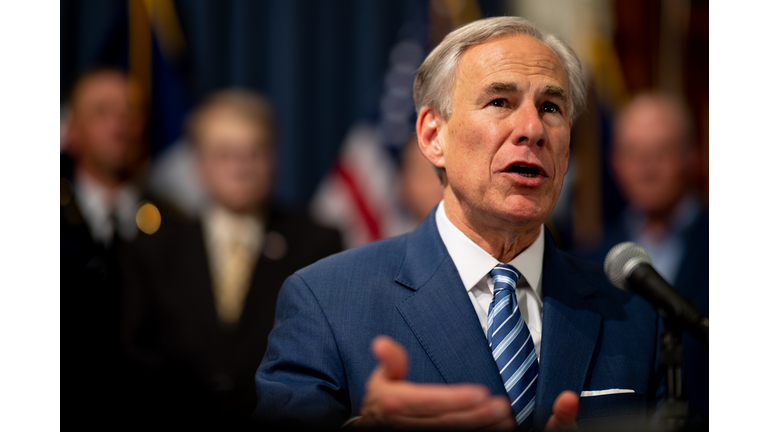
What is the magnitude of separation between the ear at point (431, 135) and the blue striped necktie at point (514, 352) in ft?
1.35

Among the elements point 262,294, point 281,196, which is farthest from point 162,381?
point 281,196

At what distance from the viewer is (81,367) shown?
316 cm

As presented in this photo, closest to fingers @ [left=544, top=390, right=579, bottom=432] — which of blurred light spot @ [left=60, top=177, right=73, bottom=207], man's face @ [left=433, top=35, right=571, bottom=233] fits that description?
man's face @ [left=433, top=35, right=571, bottom=233]

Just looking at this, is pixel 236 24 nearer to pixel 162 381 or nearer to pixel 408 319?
pixel 162 381

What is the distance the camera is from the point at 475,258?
1.69 metres

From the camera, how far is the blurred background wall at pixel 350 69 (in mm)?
4547

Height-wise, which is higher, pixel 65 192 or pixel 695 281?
pixel 65 192

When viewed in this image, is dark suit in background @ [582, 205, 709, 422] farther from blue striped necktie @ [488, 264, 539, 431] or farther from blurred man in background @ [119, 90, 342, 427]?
blurred man in background @ [119, 90, 342, 427]

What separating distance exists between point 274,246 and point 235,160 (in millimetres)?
562

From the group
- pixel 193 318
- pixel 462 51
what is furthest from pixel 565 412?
pixel 193 318

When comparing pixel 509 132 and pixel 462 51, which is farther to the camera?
pixel 462 51

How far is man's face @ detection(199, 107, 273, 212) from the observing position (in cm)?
380

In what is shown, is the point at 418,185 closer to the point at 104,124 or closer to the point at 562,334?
the point at 104,124

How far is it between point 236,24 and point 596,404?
153 inches
